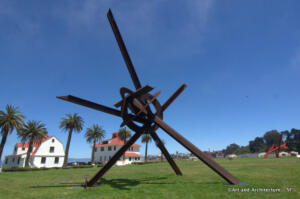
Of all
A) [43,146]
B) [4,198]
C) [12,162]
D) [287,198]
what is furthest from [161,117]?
[12,162]

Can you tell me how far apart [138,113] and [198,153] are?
3.87 metres

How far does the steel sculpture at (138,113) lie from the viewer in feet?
30.9

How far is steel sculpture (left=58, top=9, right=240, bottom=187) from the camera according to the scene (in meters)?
9.42

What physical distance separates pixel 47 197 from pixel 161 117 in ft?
22.9

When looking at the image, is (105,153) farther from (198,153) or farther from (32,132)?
(198,153)

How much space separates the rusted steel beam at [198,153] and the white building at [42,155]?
4571cm

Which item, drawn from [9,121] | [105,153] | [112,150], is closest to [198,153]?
[9,121]

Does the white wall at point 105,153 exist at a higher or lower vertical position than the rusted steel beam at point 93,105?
lower

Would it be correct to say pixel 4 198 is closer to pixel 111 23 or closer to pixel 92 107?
pixel 92 107

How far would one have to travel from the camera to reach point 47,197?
769cm

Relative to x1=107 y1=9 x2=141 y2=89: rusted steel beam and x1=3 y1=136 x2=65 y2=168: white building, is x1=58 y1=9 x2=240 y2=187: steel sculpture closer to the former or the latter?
x1=107 y1=9 x2=141 y2=89: rusted steel beam

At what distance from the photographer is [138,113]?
10.5 meters

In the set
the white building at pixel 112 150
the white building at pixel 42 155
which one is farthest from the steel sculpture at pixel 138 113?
the white building at pixel 112 150

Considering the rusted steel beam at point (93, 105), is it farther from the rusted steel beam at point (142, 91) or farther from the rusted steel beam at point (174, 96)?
the rusted steel beam at point (174, 96)
